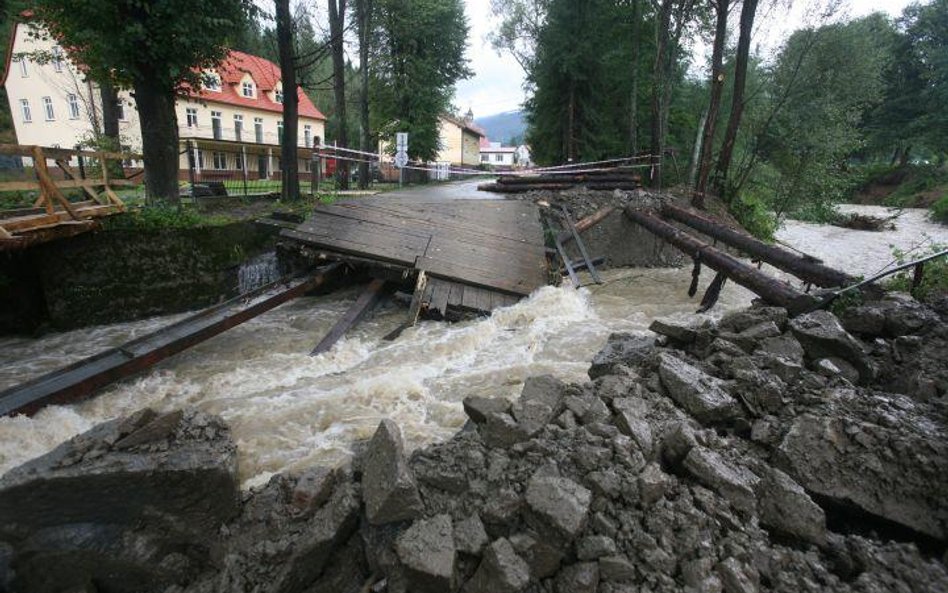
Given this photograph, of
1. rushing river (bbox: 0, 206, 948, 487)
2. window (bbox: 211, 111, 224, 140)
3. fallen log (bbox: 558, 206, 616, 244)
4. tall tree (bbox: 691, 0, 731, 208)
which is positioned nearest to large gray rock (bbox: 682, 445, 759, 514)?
rushing river (bbox: 0, 206, 948, 487)

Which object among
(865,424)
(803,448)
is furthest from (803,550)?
(865,424)

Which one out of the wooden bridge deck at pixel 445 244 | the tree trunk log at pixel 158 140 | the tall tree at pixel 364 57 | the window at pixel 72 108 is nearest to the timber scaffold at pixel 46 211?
the tree trunk log at pixel 158 140

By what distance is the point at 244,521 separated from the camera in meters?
2.92

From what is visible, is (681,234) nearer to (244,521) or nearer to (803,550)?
(803,550)

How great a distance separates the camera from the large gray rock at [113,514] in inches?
109

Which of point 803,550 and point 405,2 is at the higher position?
point 405,2

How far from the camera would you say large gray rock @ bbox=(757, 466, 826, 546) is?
247cm

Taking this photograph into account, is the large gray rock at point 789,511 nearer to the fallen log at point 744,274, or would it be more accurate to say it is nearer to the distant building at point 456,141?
the fallen log at point 744,274

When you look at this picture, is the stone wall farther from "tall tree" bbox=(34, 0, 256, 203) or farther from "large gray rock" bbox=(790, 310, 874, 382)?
"large gray rock" bbox=(790, 310, 874, 382)

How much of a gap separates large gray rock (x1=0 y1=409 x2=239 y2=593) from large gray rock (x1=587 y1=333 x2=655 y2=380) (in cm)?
329

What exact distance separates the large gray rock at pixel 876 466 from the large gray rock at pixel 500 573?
195cm

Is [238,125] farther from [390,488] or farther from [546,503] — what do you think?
[546,503]

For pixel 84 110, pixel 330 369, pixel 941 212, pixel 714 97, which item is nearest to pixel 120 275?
pixel 330 369

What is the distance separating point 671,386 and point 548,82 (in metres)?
20.7
